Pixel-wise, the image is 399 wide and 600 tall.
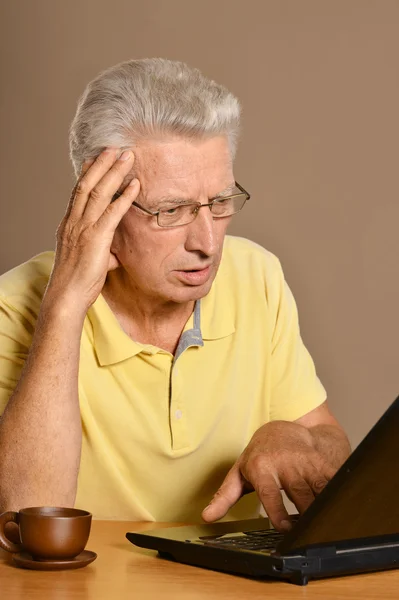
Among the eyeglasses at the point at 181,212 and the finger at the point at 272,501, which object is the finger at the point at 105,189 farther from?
the finger at the point at 272,501

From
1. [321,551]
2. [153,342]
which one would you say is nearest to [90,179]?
[153,342]

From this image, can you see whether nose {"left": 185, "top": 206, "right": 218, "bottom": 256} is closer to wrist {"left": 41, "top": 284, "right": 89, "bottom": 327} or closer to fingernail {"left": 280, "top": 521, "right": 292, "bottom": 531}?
wrist {"left": 41, "top": 284, "right": 89, "bottom": 327}

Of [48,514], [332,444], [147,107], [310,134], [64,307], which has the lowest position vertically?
[332,444]

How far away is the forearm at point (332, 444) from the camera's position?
171cm

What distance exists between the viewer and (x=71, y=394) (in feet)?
5.49

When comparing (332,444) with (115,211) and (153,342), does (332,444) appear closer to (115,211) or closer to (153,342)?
(153,342)

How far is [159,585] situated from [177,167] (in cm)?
86

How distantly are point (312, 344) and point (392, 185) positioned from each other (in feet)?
2.14

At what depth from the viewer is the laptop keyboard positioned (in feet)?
4.09

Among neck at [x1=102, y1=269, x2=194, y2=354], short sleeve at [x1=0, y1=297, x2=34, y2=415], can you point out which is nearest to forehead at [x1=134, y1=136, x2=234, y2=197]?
neck at [x1=102, y1=269, x2=194, y2=354]

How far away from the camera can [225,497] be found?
4.99ft

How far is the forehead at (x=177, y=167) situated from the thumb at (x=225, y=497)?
0.54 metres

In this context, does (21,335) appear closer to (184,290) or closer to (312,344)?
(184,290)

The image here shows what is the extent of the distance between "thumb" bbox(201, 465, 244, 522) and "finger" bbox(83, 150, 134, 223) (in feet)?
1.80
